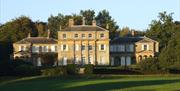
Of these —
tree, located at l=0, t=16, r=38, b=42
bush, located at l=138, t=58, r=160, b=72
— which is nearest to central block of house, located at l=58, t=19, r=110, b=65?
tree, located at l=0, t=16, r=38, b=42

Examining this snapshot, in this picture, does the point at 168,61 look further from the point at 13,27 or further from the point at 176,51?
the point at 13,27

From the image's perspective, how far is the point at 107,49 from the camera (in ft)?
381

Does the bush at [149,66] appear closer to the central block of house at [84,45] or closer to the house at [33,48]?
the central block of house at [84,45]

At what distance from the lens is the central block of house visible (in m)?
116

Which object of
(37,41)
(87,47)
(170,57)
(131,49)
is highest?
(37,41)

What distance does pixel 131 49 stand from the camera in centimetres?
12244

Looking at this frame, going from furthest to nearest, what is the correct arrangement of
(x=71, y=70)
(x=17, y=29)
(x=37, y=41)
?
(x=17, y=29)
(x=37, y=41)
(x=71, y=70)

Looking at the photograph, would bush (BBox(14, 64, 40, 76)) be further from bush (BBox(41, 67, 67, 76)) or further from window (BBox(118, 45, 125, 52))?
window (BBox(118, 45, 125, 52))

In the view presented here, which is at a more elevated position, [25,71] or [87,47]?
[87,47]

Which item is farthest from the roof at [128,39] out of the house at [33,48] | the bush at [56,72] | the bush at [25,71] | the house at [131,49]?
the bush at [56,72]

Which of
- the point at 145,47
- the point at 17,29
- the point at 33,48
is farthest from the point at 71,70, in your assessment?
the point at 17,29

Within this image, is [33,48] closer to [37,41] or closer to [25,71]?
[37,41]

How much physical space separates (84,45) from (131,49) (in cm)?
1111

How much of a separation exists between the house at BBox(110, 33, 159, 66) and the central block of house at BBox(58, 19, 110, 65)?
647 centimetres
